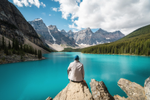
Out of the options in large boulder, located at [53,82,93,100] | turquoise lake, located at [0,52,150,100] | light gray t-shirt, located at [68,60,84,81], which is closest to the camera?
large boulder, located at [53,82,93,100]

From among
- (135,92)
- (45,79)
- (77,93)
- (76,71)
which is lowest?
(45,79)

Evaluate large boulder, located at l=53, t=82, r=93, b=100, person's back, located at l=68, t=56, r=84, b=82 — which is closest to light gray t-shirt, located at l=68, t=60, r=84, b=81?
person's back, located at l=68, t=56, r=84, b=82

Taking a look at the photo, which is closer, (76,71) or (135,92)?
(76,71)

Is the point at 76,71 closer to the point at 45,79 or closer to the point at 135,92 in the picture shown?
the point at 135,92

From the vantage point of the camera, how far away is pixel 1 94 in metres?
7.73

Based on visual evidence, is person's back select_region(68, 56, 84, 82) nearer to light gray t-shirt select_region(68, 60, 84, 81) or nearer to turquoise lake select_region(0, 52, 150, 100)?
light gray t-shirt select_region(68, 60, 84, 81)

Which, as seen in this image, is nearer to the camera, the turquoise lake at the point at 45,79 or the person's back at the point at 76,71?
the person's back at the point at 76,71

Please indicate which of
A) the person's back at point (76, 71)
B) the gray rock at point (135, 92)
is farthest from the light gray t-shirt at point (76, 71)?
the gray rock at point (135, 92)

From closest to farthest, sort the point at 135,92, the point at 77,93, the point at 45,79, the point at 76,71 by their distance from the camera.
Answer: the point at 77,93 → the point at 76,71 → the point at 135,92 → the point at 45,79

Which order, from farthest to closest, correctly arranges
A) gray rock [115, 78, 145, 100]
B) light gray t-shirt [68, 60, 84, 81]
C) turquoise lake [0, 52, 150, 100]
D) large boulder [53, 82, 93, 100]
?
turquoise lake [0, 52, 150, 100] < gray rock [115, 78, 145, 100] < light gray t-shirt [68, 60, 84, 81] < large boulder [53, 82, 93, 100]

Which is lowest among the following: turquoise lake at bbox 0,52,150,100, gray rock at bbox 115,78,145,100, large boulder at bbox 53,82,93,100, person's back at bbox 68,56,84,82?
turquoise lake at bbox 0,52,150,100

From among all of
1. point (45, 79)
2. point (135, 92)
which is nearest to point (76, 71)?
point (135, 92)

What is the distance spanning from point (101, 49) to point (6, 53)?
10032 cm

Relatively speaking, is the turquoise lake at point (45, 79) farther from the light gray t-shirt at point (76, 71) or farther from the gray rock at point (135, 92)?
the light gray t-shirt at point (76, 71)
